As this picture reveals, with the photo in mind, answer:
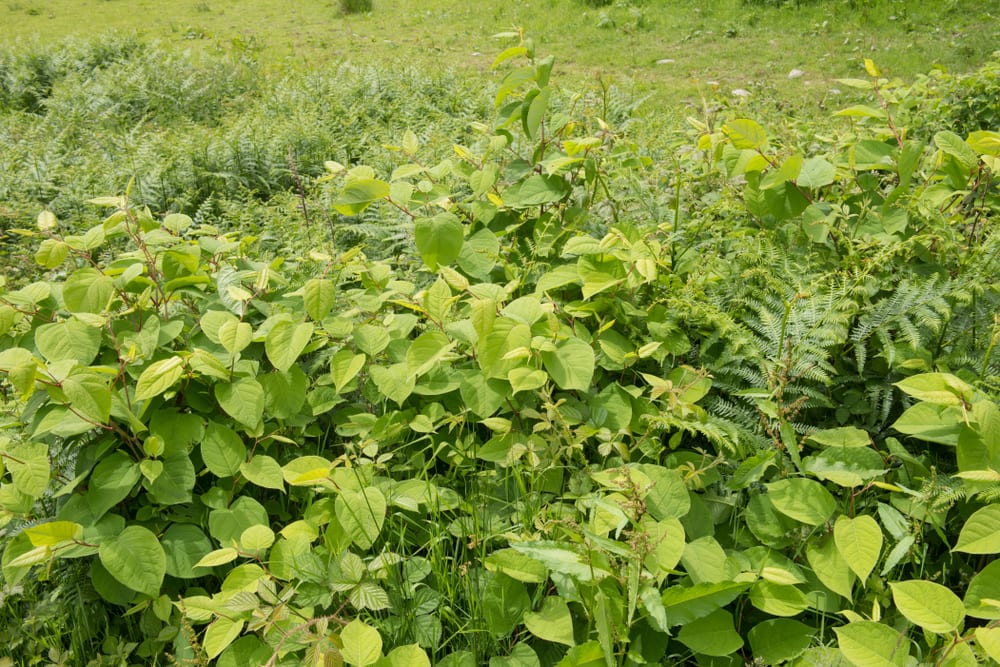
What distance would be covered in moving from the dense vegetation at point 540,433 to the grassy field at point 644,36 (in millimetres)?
4758

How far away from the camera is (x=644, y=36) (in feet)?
31.6

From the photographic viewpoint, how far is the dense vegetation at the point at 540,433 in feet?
5.04

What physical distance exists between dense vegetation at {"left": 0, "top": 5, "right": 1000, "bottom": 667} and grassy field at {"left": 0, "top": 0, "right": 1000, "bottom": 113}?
4.76 metres

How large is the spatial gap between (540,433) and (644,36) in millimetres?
9061

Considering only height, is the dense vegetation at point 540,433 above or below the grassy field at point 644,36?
below

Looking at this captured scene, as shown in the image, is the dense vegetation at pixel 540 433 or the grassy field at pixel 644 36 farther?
the grassy field at pixel 644 36

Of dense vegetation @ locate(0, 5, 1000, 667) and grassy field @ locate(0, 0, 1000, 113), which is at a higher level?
grassy field @ locate(0, 0, 1000, 113)

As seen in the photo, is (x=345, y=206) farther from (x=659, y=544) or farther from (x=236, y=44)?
(x=236, y=44)

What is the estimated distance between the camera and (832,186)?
7.97 ft

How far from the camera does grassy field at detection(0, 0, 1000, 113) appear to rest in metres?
7.89

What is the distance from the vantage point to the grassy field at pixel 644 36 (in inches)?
311

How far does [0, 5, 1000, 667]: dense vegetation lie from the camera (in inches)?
60.4

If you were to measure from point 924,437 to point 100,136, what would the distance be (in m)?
6.17

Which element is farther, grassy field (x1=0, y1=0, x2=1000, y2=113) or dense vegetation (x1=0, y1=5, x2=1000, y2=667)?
grassy field (x1=0, y1=0, x2=1000, y2=113)
